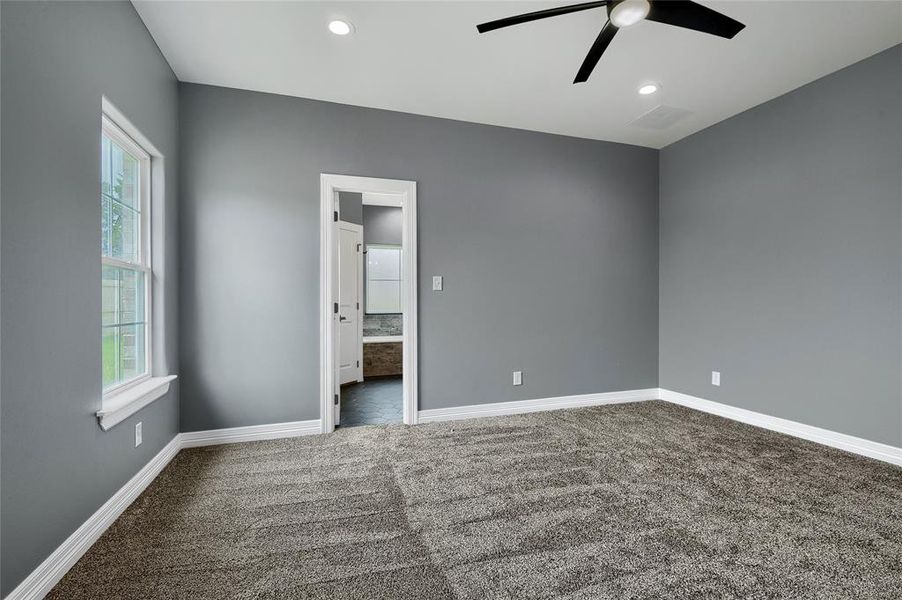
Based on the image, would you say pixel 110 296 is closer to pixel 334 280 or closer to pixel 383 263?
pixel 334 280

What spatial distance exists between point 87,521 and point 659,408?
4.26 meters

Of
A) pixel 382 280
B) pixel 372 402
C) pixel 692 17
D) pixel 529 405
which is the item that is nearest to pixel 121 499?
pixel 372 402

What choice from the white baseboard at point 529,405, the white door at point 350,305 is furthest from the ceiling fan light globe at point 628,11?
the white door at point 350,305

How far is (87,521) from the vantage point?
1.79 m

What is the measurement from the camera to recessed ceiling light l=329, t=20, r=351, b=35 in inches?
93.3

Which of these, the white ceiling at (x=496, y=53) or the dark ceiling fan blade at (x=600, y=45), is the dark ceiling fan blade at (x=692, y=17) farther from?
the white ceiling at (x=496, y=53)

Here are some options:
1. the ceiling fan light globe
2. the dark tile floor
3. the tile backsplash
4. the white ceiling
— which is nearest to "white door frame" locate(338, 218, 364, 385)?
the dark tile floor

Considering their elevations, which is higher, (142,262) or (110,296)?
(142,262)

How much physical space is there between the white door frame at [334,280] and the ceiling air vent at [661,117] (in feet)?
6.72

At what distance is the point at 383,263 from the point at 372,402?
9.00ft

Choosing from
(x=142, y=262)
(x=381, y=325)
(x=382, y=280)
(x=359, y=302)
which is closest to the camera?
(x=142, y=262)

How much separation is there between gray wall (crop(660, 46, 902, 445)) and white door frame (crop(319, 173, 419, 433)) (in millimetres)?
2744

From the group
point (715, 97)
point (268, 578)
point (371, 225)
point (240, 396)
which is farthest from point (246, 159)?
point (715, 97)

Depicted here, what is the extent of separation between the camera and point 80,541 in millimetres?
1733
